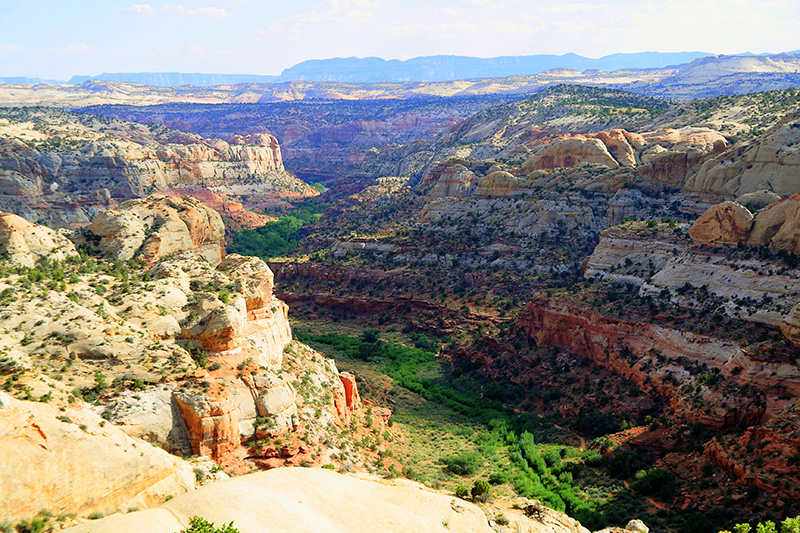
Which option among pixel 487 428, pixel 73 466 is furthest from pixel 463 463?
pixel 73 466

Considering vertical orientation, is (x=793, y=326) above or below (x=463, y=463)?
above

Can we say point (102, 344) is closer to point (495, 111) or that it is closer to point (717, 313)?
point (717, 313)

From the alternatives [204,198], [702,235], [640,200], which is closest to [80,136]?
[204,198]

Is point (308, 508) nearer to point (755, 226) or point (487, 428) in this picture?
point (487, 428)

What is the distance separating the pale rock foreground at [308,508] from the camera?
23.7 m

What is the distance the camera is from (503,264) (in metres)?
89.1

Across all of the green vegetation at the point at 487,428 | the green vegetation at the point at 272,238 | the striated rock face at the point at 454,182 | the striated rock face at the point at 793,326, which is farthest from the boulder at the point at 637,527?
the green vegetation at the point at 272,238

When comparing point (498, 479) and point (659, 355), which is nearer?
point (498, 479)

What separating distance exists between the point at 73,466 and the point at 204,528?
7259 millimetres

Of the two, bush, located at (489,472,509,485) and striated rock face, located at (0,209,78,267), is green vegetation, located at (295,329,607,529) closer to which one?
bush, located at (489,472,509,485)

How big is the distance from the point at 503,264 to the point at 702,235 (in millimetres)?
31108

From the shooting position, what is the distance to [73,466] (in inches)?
1014

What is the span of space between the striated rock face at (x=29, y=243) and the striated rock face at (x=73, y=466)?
19036 mm

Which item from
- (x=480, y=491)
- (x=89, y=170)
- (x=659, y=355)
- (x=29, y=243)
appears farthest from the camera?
(x=89, y=170)
